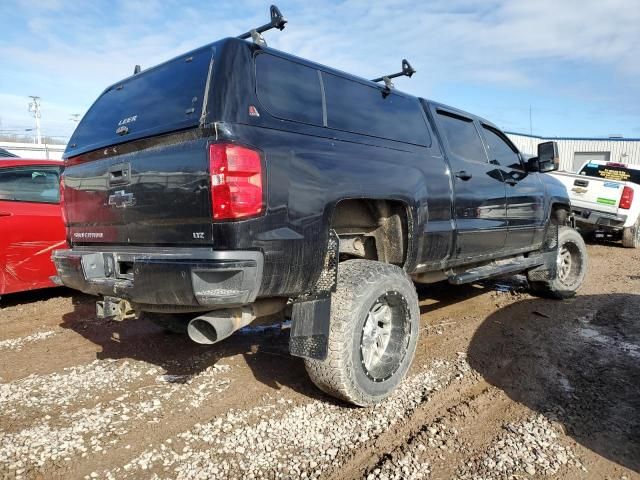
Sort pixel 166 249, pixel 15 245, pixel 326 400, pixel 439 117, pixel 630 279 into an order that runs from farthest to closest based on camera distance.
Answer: pixel 630 279, pixel 15 245, pixel 439 117, pixel 326 400, pixel 166 249

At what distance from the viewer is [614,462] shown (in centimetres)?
233

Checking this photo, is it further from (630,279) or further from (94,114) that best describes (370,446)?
(630,279)

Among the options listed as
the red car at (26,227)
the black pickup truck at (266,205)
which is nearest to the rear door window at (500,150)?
the black pickup truck at (266,205)

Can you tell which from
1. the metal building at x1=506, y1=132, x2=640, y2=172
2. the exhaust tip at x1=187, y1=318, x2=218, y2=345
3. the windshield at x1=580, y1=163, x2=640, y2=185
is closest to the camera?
the exhaust tip at x1=187, y1=318, x2=218, y2=345

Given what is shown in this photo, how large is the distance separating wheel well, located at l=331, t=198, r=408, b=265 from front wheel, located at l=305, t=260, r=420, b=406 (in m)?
0.20

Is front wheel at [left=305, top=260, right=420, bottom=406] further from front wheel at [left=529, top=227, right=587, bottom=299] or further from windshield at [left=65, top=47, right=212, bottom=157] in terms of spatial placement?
front wheel at [left=529, top=227, right=587, bottom=299]

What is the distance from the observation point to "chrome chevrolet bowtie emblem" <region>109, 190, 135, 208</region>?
104 inches

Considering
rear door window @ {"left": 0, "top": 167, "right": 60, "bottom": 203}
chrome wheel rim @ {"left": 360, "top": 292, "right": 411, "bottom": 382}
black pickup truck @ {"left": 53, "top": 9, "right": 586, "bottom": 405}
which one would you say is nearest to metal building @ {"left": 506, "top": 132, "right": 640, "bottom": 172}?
rear door window @ {"left": 0, "top": 167, "right": 60, "bottom": 203}

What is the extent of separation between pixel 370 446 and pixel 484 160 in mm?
3092

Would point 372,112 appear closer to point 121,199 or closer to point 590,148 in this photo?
point 121,199

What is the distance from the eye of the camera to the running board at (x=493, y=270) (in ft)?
13.0

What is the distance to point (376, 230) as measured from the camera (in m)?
3.37

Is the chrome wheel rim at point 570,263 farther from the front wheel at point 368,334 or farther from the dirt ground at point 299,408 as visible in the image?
the front wheel at point 368,334

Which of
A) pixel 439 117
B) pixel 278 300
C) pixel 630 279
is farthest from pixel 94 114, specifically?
pixel 630 279
